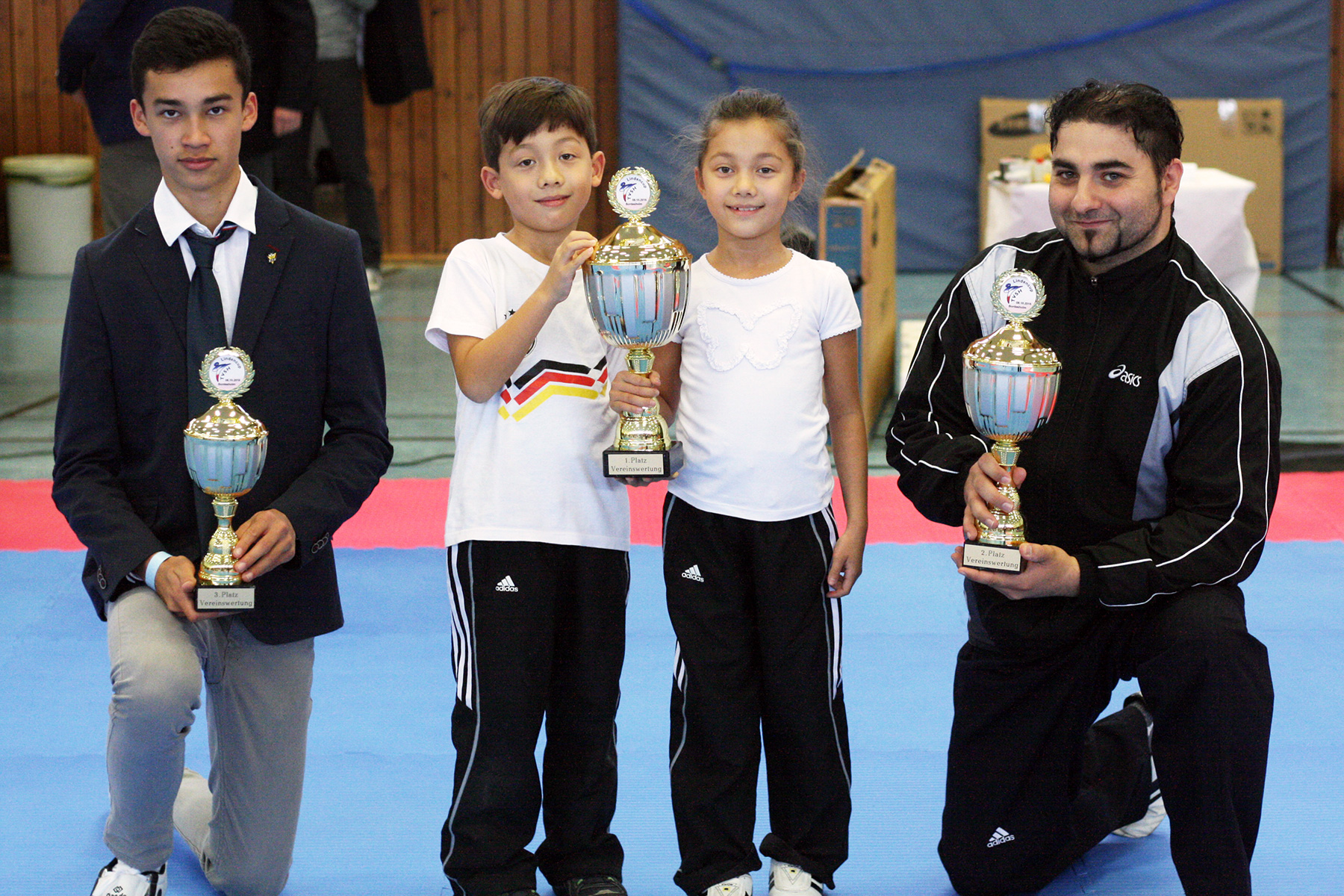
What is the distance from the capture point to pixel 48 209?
34.5 ft

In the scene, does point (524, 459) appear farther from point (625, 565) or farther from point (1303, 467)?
point (1303, 467)

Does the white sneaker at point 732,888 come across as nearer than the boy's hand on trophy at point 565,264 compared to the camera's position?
No

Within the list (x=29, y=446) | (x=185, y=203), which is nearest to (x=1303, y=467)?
(x=185, y=203)

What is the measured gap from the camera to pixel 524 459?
251 cm

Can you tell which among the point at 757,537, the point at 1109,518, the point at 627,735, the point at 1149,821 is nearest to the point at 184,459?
the point at 757,537

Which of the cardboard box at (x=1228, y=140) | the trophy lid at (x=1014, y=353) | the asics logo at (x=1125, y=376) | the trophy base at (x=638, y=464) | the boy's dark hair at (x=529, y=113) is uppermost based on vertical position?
the cardboard box at (x=1228, y=140)

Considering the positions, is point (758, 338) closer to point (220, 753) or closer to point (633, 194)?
point (633, 194)

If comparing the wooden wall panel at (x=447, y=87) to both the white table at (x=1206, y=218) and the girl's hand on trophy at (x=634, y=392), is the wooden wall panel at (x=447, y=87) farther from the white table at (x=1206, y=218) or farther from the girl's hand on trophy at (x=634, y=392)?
the girl's hand on trophy at (x=634, y=392)

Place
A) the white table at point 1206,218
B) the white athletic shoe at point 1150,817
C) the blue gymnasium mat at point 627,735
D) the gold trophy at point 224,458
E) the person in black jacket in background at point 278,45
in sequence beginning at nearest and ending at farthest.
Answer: the gold trophy at point 224,458
the blue gymnasium mat at point 627,735
the white athletic shoe at point 1150,817
the white table at point 1206,218
the person in black jacket in background at point 278,45

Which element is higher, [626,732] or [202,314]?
[202,314]

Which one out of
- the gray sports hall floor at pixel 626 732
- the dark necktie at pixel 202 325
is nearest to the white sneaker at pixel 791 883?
the gray sports hall floor at pixel 626 732

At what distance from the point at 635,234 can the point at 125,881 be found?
1394 mm

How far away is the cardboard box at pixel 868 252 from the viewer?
18.4 feet

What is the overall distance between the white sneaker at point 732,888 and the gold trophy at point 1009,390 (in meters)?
0.68
